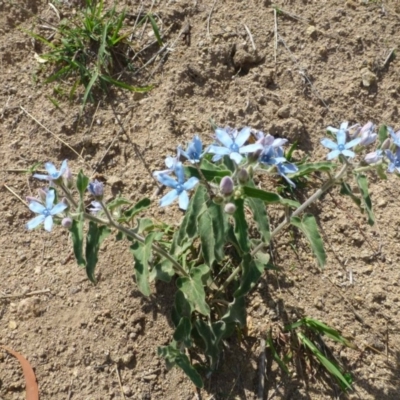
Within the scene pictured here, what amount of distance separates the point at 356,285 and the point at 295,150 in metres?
0.94

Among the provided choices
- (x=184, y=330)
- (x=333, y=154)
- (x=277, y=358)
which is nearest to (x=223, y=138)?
(x=333, y=154)

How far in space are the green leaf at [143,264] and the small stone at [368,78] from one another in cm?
210

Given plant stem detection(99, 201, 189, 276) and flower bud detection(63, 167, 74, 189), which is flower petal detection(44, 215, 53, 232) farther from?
flower bud detection(63, 167, 74, 189)

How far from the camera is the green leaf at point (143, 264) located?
98.5 inches

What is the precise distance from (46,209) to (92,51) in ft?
6.35

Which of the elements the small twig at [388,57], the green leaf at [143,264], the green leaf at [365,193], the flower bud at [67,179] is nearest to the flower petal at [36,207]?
the flower bud at [67,179]

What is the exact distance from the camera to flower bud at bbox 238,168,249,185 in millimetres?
2277

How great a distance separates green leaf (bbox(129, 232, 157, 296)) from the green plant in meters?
1.58

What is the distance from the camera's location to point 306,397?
3.02 metres

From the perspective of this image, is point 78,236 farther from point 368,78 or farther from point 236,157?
point 368,78

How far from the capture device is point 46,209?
2391 millimetres

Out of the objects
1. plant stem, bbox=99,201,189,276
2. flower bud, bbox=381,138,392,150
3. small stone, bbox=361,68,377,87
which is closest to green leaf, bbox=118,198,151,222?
plant stem, bbox=99,201,189,276

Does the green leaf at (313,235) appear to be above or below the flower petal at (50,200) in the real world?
above

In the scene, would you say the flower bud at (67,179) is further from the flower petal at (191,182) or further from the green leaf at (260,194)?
the green leaf at (260,194)
